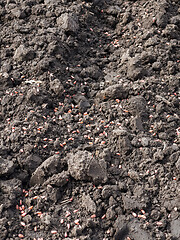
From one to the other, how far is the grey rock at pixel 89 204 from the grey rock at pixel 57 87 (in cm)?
114

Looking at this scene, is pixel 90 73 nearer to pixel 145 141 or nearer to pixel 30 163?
pixel 145 141

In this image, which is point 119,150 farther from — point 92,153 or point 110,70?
Answer: point 110,70

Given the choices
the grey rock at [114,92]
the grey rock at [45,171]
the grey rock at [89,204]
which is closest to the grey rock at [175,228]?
the grey rock at [89,204]

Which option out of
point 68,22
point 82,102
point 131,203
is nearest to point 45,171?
point 131,203

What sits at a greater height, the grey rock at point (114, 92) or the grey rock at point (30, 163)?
the grey rock at point (114, 92)

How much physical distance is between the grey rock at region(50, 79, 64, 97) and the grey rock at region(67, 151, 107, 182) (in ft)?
2.55

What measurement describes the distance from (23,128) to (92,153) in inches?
25.5

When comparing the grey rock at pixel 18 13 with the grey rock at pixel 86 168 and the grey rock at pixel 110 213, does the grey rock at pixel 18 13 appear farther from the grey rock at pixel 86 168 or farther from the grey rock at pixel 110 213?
the grey rock at pixel 110 213

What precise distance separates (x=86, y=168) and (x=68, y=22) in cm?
187

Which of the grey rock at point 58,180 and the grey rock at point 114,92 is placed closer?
the grey rock at point 58,180

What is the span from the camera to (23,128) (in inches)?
111

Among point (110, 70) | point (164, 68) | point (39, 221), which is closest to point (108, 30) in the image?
point (110, 70)

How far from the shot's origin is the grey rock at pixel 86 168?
253cm

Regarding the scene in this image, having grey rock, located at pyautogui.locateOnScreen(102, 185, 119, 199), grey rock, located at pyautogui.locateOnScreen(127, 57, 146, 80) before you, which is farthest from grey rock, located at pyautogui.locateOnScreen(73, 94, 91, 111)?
grey rock, located at pyautogui.locateOnScreen(102, 185, 119, 199)
